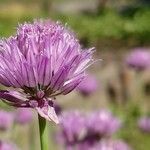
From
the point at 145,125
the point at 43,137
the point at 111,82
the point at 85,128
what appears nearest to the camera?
the point at 43,137

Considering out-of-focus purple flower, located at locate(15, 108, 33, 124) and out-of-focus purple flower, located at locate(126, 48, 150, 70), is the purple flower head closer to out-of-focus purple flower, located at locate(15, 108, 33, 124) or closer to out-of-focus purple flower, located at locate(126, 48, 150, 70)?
out-of-focus purple flower, located at locate(15, 108, 33, 124)

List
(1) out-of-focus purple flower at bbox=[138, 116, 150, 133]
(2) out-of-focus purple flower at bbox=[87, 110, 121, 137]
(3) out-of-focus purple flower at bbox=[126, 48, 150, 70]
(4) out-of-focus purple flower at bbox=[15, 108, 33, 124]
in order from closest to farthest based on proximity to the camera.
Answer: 1. (2) out-of-focus purple flower at bbox=[87, 110, 121, 137]
2. (4) out-of-focus purple flower at bbox=[15, 108, 33, 124]
3. (1) out-of-focus purple flower at bbox=[138, 116, 150, 133]
4. (3) out-of-focus purple flower at bbox=[126, 48, 150, 70]

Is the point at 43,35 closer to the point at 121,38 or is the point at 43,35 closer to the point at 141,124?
the point at 141,124

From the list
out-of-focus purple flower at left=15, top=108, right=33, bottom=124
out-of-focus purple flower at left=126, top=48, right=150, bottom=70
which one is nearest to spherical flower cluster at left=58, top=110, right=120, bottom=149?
out-of-focus purple flower at left=15, top=108, right=33, bottom=124

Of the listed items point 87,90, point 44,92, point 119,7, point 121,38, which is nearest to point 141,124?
point 87,90

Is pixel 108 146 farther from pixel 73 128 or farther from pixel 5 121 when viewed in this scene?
pixel 5 121

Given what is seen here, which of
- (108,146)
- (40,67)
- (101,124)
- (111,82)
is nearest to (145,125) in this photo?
(101,124)
